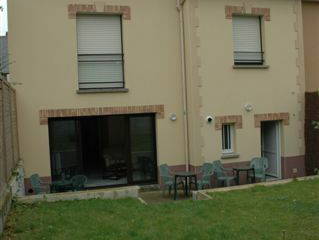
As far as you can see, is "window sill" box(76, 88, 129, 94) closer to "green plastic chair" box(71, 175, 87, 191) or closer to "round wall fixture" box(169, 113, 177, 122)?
"round wall fixture" box(169, 113, 177, 122)

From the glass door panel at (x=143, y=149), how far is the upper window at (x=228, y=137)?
2286 mm

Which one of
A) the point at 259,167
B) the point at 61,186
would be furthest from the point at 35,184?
the point at 259,167

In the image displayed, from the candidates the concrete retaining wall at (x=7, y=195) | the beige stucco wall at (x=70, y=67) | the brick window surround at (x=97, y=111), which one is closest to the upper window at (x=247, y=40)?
the beige stucco wall at (x=70, y=67)

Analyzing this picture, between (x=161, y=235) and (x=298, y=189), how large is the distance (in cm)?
511

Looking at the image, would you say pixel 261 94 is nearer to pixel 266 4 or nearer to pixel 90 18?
pixel 266 4

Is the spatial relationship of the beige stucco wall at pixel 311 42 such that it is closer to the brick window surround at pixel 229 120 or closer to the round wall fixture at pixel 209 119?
the brick window surround at pixel 229 120

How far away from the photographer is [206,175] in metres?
12.9

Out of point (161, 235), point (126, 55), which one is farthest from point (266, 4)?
point (161, 235)

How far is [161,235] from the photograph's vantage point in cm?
717

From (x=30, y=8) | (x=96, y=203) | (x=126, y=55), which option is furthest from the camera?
(x=126, y=55)

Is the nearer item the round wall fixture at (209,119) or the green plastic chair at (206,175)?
the green plastic chair at (206,175)

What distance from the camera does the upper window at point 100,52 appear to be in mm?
13266

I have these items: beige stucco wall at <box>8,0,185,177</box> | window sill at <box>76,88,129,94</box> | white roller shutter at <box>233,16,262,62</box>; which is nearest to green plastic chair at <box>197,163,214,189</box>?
beige stucco wall at <box>8,0,185,177</box>

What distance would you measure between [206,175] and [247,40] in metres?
4.73
